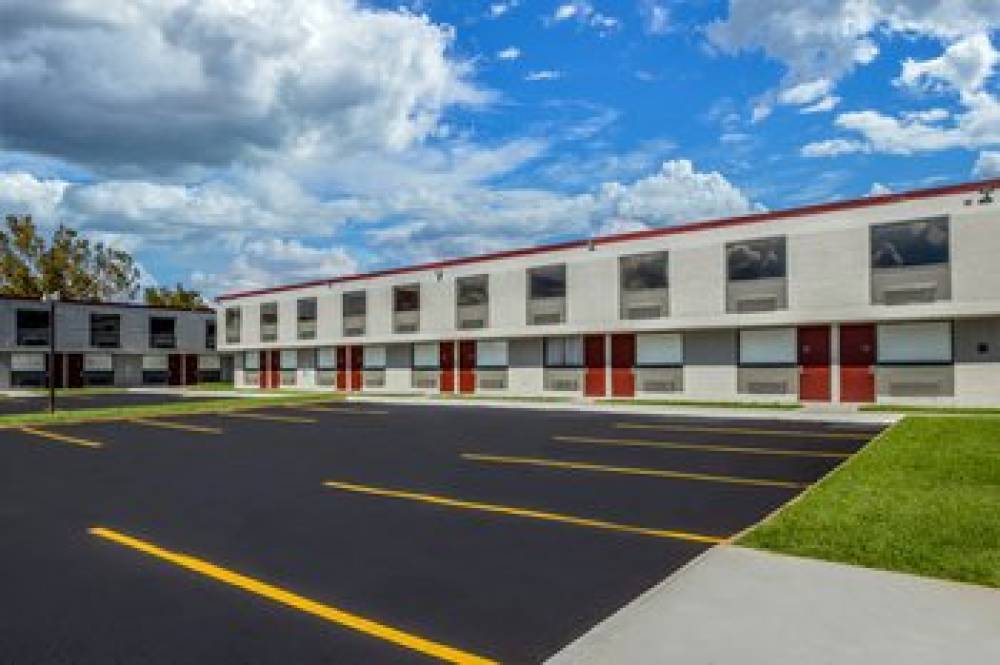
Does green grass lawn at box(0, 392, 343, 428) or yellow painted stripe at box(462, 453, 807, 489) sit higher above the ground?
yellow painted stripe at box(462, 453, 807, 489)

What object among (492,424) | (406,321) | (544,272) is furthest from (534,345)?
(492,424)

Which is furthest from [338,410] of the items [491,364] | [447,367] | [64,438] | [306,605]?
[306,605]

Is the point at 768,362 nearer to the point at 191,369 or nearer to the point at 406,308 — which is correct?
the point at 406,308

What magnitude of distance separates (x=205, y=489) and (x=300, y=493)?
Answer: 1615mm

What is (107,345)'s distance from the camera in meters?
58.5

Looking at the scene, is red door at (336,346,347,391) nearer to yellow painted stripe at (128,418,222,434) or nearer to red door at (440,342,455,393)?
red door at (440,342,455,393)

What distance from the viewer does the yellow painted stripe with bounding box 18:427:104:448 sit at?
56.3 feet

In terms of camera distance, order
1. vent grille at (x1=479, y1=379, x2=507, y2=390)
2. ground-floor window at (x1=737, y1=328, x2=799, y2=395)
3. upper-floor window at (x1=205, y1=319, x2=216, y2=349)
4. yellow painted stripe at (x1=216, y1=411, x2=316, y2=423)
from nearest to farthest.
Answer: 1. yellow painted stripe at (x1=216, y1=411, x2=316, y2=423)
2. ground-floor window at (x1=737, y1=328, x2=799, y2=395)
3. vent grille at (x1=479, y1=379, x2=507, y2=390)
4. upper-floor window at (x1=205, y1=319, x2=216, y2=349)

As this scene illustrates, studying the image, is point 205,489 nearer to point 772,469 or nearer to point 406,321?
point 772,469

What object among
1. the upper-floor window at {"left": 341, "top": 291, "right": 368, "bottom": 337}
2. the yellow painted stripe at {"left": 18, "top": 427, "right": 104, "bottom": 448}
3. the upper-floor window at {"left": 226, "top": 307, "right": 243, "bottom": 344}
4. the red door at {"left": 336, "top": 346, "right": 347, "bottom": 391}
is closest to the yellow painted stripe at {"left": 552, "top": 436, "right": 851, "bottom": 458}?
the yellow painted stripe at {"left": 18, "top": 427, "right": 104, "bottom": 448}

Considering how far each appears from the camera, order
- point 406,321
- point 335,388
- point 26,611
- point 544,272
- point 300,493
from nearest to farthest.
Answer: point 26,611
point 300,493
point 544,272
point 406,321
point 335,388

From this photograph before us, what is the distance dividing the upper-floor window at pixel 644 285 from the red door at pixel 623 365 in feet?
4.12

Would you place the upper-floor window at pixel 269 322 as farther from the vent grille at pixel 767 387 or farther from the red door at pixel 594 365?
the vent grille at pixel 767 387

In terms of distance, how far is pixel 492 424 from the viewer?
810 inches
